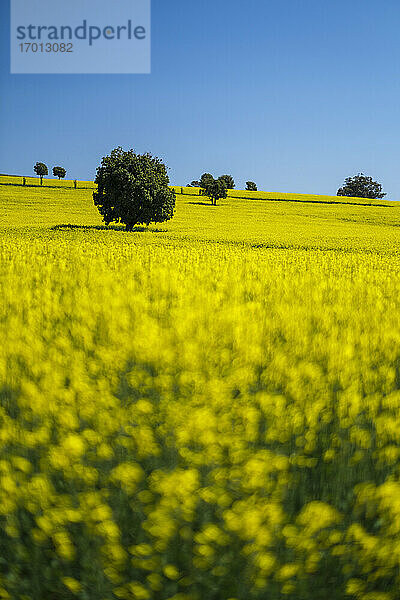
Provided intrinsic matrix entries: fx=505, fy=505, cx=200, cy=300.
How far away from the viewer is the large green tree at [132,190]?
31672mm

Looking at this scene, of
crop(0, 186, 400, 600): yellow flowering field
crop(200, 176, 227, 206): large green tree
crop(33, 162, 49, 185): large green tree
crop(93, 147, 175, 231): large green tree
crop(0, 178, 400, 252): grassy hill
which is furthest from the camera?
crop(33, 162, 49, 185): large green tree

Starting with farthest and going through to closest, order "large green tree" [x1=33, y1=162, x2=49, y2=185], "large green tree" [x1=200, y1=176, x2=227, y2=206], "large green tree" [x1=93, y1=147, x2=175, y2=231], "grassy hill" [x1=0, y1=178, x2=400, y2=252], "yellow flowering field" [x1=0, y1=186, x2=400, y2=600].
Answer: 1. "large green tree" [x1=33, y1=162, x2=49, y2=185]
2. "large green tree" [x1=200, y1=176, x2=227, y2=206]
3. "grassy hill" [x1=0, y1=178, x2=400, y2=252]
4. "large green tree" [x1=93, y1=147, x2=175, y2=231]
5. "yellow flowering field" [x1=0, y1=186, x2=400, y2=600]

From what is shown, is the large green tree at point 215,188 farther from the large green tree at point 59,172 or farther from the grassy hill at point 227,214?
the large green tree at point 59,172

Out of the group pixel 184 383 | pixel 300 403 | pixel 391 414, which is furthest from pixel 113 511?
pixel 391 414

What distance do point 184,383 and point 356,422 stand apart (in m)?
1.20

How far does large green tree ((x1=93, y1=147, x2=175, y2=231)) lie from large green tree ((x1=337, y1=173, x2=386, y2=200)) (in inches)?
3975

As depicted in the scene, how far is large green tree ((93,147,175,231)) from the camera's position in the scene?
104 ft

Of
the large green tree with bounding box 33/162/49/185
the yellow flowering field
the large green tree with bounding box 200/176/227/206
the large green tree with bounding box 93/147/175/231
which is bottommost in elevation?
the yellow flowering field

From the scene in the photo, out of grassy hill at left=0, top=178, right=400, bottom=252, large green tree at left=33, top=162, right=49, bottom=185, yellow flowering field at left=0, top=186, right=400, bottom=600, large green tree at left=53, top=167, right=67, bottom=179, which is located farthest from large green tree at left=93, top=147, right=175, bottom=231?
large green tree at left=53, top=167, right=67, bottom=179

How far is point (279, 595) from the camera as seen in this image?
7.57 ft

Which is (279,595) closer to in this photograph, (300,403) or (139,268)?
(300,403)

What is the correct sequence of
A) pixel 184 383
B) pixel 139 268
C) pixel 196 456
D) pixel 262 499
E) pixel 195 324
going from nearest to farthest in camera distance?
pixel 262 499
pixel 196 456
pixel 184 383
pixel 195 324
pixel 139 268

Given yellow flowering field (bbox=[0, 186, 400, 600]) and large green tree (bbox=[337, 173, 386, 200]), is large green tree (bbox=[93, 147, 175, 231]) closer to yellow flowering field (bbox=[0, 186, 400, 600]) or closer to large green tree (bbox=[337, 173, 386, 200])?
yellow flowering field (bbox=[0, 186, 400, 600])

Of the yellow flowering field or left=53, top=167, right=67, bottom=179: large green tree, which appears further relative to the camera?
left=53, top=167, right=67, bottom=179: large green tree
